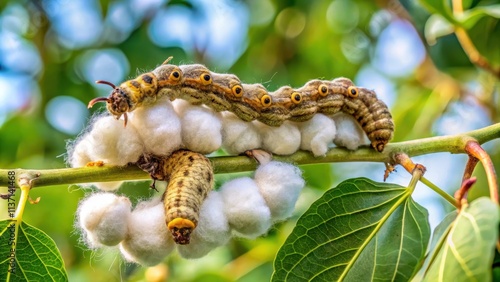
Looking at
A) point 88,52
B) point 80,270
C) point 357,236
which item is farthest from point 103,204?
point 88,52

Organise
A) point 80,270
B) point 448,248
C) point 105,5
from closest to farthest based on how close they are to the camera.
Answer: point 448,248 < point 80,270 < point 105,5

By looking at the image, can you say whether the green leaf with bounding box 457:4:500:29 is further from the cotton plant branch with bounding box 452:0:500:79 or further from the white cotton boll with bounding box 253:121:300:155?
the white cotton boll with bounding box 253:121:300:155

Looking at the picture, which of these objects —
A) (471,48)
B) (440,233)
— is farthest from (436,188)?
(471,48)

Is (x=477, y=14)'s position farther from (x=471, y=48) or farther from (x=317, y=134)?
(x=317, y=134)

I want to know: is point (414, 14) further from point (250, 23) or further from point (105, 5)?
point (105, 5)

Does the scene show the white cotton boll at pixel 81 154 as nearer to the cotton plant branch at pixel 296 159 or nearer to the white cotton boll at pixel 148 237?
the cotton plant branch at pixel 296 159

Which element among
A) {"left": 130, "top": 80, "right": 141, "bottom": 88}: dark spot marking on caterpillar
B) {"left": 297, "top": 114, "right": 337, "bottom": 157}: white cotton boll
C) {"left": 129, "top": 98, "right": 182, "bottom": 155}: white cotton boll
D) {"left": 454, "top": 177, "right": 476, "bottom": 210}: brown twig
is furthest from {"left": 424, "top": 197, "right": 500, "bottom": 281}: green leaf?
{"left": 130, "top": 80, "right": 141, "bottom": 88}: dark spot marking on caterpillar

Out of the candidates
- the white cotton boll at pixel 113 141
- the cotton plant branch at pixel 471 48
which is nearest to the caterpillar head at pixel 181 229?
the white cotton boll at pixel 113 141
